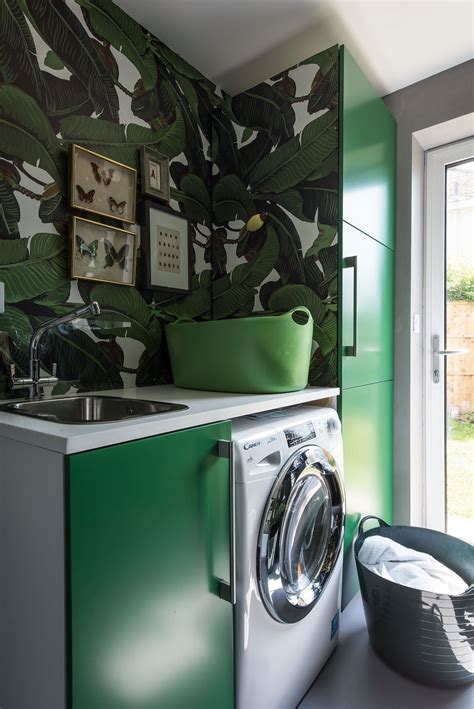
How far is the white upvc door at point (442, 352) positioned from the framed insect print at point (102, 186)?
1.68 m

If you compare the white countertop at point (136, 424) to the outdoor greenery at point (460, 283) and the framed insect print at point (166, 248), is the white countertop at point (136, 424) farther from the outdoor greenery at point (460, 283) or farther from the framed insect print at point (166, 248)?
the outdoor greenery at point (460, 283)

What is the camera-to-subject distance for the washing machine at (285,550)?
112cm

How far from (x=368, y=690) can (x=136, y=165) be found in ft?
7.27

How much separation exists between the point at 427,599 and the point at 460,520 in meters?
1.05

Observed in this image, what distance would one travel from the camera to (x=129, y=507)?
0.83 meters

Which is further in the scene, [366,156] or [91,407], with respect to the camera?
[366,156]

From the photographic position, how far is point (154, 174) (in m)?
1.78

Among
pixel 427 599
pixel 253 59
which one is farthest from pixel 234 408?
pixel 253 59

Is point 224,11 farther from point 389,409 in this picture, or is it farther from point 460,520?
point 460,520

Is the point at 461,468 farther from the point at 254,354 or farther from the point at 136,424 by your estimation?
Answer: the point at 136,424

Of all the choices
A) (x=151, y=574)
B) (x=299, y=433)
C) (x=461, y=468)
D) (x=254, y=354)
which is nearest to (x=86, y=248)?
(x=254, y=354)

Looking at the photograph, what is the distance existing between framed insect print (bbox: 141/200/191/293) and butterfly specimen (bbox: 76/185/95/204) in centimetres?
27

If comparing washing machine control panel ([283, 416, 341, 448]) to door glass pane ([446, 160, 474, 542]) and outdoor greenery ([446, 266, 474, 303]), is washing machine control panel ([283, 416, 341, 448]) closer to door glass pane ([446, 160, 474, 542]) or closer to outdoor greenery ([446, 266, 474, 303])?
door glass pane ([446, 160, 474, 542])

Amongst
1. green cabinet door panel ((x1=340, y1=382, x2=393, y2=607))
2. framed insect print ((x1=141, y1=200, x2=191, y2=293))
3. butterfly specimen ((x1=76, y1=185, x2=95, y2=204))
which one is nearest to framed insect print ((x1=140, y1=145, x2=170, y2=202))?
framed insect print ((x1=141, y1=200, x2=191, y2=293))
